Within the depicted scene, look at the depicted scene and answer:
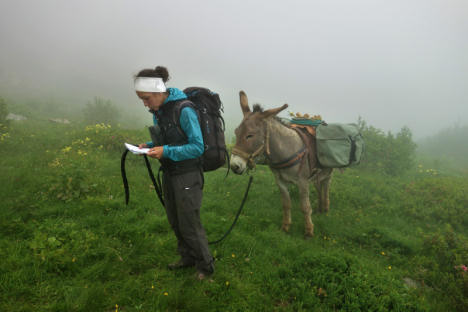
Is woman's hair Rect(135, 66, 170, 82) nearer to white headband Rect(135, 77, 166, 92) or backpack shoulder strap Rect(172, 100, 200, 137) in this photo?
white headband Rect(135, 77, 166, 92)

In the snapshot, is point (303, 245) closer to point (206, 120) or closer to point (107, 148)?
point (206, 120)

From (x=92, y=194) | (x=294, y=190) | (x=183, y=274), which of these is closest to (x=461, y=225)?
(x=294, y=190)

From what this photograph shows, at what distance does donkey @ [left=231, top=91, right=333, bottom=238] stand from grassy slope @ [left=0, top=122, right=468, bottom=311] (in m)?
1.23

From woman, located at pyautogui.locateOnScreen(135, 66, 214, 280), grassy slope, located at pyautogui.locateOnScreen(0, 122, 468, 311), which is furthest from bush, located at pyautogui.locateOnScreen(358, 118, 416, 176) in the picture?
woman, located at pyautogui.locateOnScreen(135, 66, 214, 280)

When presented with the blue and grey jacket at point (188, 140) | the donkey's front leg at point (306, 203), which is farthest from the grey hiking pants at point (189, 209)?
the donkey's front leg at point (306, 203)

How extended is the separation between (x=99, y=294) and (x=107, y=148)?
7.42 m

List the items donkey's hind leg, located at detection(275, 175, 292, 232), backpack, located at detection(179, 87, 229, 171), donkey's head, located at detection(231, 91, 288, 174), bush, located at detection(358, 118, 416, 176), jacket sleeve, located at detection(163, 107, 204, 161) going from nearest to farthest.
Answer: jacket sleeve, located at detection(163, 107, 204, 161), backpack, located at detection(179, 87, 229, 171), donkey's head, located at detection(231, 91, 288, 174), donkey's hind leg, located at detection(275, 175, 292, 232), bush, located at detection(358, 118, 416, 176)

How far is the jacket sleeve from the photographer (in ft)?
8.72

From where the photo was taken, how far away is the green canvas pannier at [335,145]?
520cm

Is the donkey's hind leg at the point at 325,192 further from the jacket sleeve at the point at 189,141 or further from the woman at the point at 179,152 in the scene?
the jacket sleeve at the point at 189,141

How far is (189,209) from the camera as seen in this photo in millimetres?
3059

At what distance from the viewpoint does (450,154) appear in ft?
75.7

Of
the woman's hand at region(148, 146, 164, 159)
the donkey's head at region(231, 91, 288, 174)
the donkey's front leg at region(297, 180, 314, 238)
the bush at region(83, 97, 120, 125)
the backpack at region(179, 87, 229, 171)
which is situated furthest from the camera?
the bush at region(83, 97, 120, 125)

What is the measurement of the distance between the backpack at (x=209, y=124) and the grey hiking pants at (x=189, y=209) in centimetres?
30
